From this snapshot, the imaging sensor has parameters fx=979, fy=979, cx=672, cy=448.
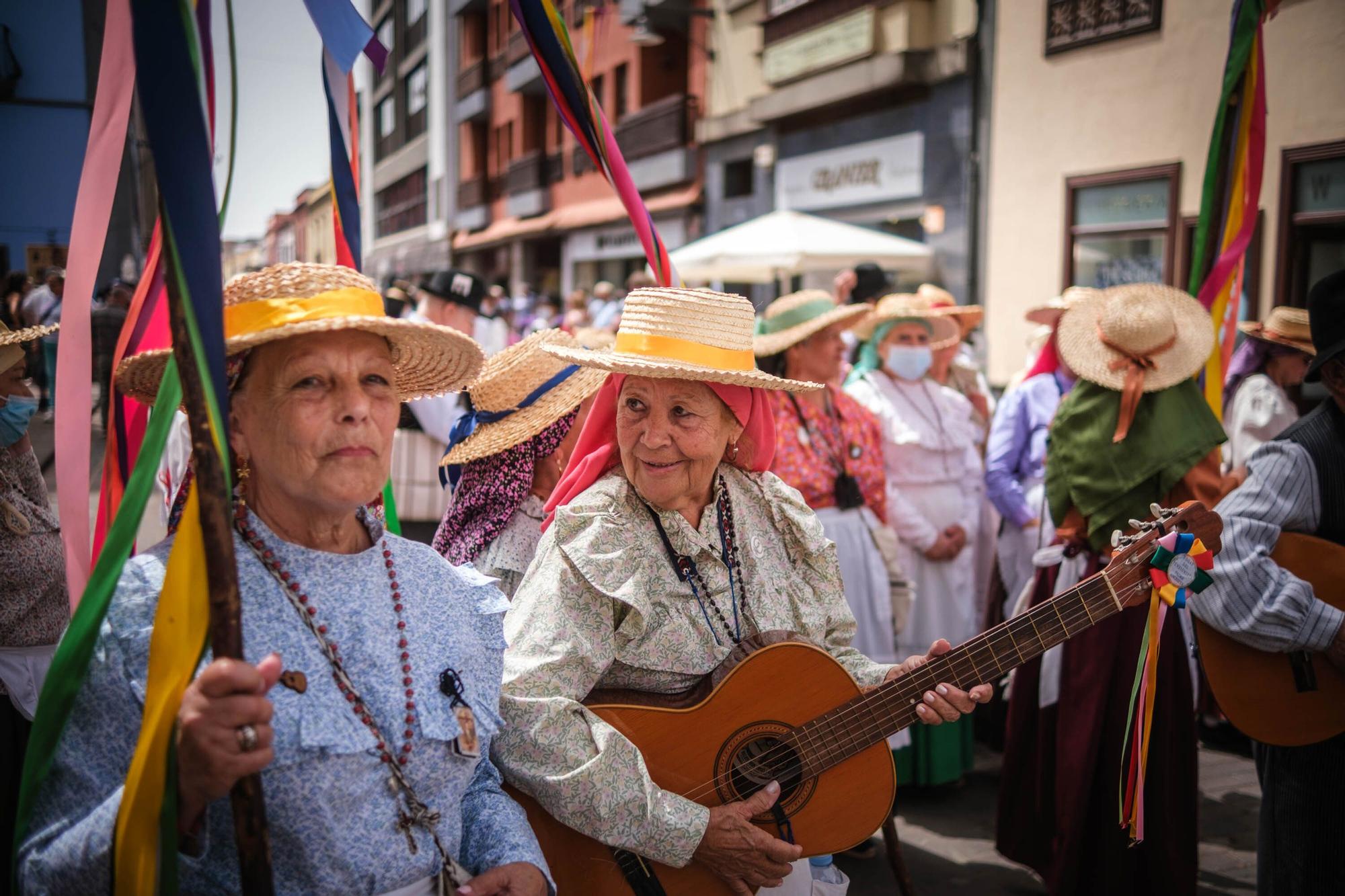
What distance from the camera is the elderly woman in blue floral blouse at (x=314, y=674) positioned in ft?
4.85

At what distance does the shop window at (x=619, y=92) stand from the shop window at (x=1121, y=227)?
A: 14.2m

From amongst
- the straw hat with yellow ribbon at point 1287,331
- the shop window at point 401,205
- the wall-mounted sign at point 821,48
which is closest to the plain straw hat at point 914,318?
the straw hat with yellow ribbon at point 1287,331

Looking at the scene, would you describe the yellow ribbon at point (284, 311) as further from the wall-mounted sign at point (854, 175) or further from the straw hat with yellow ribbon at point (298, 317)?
the wall-mounted sign at point (854, 175)

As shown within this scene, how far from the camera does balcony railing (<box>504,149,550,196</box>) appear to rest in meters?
28.0

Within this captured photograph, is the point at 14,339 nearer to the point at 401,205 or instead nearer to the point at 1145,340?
the point at 1145,340

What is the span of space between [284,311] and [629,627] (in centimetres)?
111

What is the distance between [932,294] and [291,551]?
6.16 metres

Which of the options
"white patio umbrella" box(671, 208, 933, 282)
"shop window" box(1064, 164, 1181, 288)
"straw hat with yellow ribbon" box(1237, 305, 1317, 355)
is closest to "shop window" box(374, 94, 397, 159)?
"white patio umbrella" box(671, 208, 933, 282)

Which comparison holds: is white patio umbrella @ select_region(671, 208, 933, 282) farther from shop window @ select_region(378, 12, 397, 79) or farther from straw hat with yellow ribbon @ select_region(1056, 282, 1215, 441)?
straw hat with yellow ribbon @ select_region(1056, 282, 1215, 441)

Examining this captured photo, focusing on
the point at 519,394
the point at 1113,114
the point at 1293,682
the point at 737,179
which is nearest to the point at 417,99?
the point at 737,179

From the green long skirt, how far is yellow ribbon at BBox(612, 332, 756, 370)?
301 cm

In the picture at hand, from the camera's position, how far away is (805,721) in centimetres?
244

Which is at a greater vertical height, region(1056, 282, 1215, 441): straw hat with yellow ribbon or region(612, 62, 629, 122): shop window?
region(612, 62, 629, 122): shop window

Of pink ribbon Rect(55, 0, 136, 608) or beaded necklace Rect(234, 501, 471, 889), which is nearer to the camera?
beaded necklace Rect(234, 501, 471, 889)
